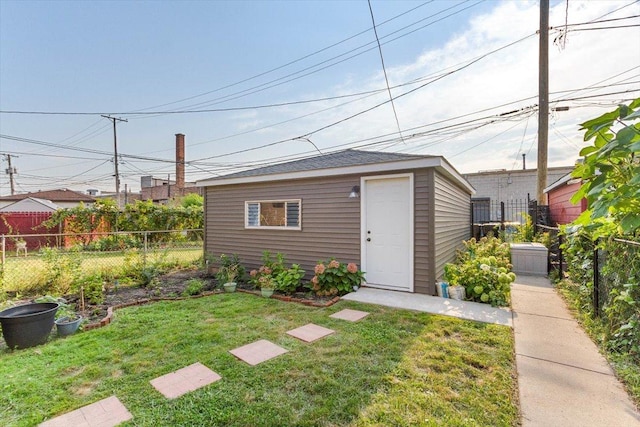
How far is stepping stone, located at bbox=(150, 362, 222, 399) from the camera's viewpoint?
2.29m

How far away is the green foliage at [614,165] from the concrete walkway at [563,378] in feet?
4.71

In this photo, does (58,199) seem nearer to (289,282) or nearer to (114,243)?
(114,243)

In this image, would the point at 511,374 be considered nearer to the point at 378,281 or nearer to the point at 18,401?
the point at 378,281

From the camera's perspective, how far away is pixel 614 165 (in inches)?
63.2

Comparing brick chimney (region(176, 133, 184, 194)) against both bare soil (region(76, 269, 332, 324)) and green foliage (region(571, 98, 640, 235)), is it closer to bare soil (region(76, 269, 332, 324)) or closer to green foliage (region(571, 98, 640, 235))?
bare soil (region(76, 269, 332, 324))

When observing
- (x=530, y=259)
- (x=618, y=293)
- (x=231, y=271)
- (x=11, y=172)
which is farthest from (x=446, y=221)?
(x=11, y=172)

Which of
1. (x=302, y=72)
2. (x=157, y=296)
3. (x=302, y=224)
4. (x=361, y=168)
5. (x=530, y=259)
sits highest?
(x=302, y=72)

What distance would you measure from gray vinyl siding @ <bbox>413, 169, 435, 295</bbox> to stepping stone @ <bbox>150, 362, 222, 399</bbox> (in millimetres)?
3688

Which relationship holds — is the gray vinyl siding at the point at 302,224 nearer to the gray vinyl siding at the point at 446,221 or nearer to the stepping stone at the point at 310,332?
the gray vinyl siding at the point at 446,221

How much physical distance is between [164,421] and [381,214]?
14.2 ft

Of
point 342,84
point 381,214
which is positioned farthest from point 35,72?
point 381,214

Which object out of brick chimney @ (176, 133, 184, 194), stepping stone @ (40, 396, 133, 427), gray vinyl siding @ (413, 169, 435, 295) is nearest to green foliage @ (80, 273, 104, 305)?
stepping stone @ (40, 396, 133, 427)

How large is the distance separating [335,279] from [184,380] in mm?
3134

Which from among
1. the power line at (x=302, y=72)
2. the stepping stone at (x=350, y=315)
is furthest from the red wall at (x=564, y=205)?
the stepping stone at (x=350, y=315)
